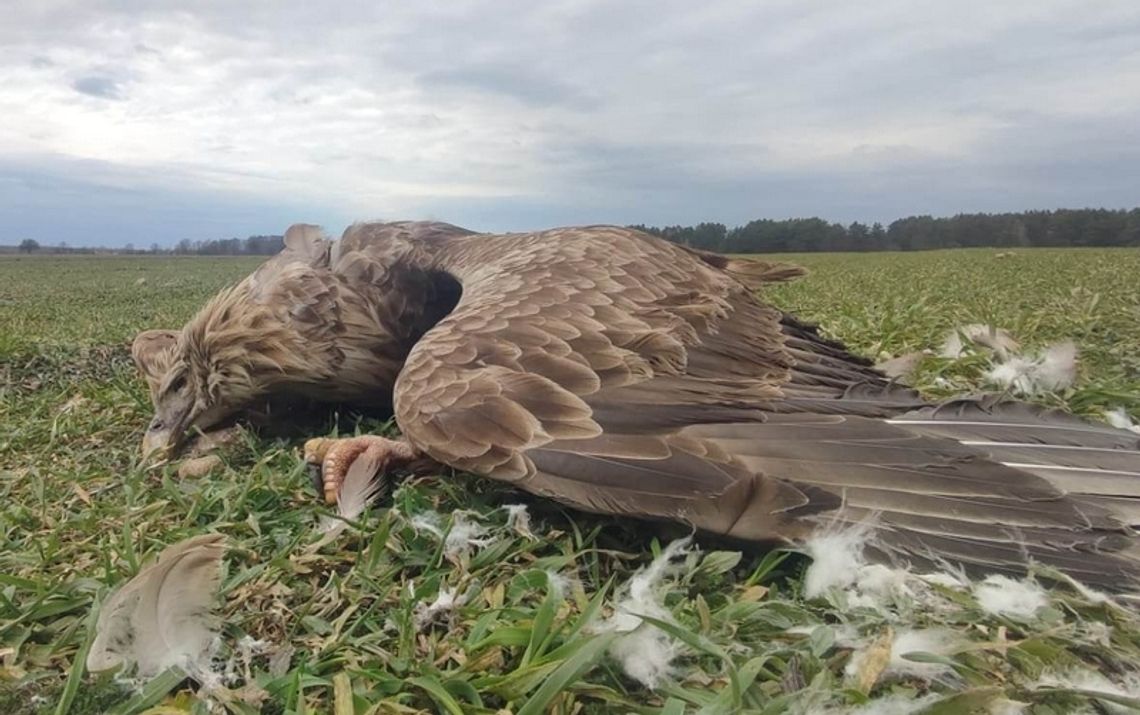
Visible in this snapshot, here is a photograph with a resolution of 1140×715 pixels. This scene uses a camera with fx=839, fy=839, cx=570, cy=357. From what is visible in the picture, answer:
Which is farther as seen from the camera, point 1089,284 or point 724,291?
point 1089,284

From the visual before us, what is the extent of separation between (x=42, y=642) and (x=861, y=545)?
186 cm

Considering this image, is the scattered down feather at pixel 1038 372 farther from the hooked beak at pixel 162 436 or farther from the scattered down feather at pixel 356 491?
the hooked beak at pixel 162 436

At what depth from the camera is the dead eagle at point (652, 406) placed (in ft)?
6.49

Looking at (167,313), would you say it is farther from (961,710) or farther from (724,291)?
A: (961,710)

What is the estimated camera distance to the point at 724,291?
3.44 m

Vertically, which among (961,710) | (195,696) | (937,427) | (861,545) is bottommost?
(195,696)

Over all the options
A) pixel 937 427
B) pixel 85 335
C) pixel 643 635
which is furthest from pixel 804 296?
pixel 643 635

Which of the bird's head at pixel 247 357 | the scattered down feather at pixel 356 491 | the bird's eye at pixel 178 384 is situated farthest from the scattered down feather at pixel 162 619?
the bird's eye at pixel 178 384

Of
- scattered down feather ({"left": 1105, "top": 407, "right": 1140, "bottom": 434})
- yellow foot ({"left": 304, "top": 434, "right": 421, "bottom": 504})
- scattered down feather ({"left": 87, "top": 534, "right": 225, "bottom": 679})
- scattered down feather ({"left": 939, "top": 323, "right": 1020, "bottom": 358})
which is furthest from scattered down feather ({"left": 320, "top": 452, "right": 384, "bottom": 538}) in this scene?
scattered down feather ({"left": 939, "top": 323, "right": 1020, "bottom": 358})

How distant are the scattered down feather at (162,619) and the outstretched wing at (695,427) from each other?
709 mm

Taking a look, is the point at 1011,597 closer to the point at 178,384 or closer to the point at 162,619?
the point at 162,619

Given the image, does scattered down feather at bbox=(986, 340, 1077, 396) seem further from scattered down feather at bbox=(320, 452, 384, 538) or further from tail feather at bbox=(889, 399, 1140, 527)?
scattered down feather at bbox=(320, 452, 384, 538)

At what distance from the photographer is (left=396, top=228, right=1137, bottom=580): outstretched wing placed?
1.96 metres

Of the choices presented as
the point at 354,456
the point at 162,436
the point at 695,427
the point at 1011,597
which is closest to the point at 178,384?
the point at 162,436
